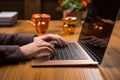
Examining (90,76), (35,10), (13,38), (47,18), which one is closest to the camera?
(90,76)

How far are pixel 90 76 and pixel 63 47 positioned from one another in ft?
1.36

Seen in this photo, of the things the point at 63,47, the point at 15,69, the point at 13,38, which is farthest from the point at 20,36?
the point at 15,69

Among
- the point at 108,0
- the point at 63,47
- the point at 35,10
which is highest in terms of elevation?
the point at 108,0

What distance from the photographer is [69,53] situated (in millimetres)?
1153

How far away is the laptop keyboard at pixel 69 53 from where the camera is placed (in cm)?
107

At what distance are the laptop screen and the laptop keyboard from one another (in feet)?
0.16

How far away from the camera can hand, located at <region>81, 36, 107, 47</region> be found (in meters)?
1.05

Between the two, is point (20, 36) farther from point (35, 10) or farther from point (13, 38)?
point (35, 10)

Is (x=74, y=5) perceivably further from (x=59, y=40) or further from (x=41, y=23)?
(x=59, y=40)

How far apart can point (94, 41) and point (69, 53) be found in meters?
0.14

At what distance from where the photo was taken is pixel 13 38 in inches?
51.3

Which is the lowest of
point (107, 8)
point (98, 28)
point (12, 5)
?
point (12, 5)

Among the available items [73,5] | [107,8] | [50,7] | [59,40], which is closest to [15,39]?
[59,40]

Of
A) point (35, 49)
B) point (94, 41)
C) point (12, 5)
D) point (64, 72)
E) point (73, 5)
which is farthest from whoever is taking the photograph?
point (12, 5)
